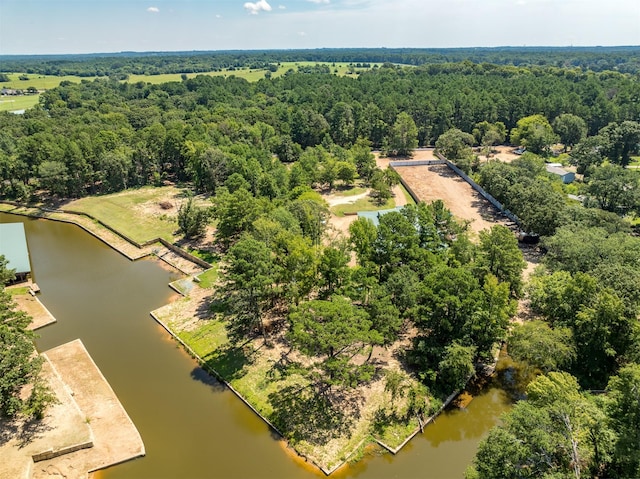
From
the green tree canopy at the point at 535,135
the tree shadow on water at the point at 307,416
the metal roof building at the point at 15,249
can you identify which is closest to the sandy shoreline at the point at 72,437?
the tree shadow on water at the point at 307,416

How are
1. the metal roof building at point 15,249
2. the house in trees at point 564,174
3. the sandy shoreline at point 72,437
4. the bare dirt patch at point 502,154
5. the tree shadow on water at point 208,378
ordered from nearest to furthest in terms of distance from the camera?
the sandy shoreline at point 72,437, the tree shadow on water at point 208,378, the metal roof building at point 15,249, the house in trees at point 564,174, the bare dirt patch at point 502,154

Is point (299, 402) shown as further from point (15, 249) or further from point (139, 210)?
point (139, 210)

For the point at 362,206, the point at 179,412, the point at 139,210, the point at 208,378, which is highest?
the point at 139,210

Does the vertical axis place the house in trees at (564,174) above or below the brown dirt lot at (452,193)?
above

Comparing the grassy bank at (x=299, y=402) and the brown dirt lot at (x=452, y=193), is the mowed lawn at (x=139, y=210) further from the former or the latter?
the brown dirt lot at (x=452, y=193)

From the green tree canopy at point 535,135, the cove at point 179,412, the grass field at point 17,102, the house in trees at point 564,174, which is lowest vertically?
the cove at point 179,412

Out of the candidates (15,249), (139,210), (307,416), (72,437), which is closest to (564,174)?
(307,416)
